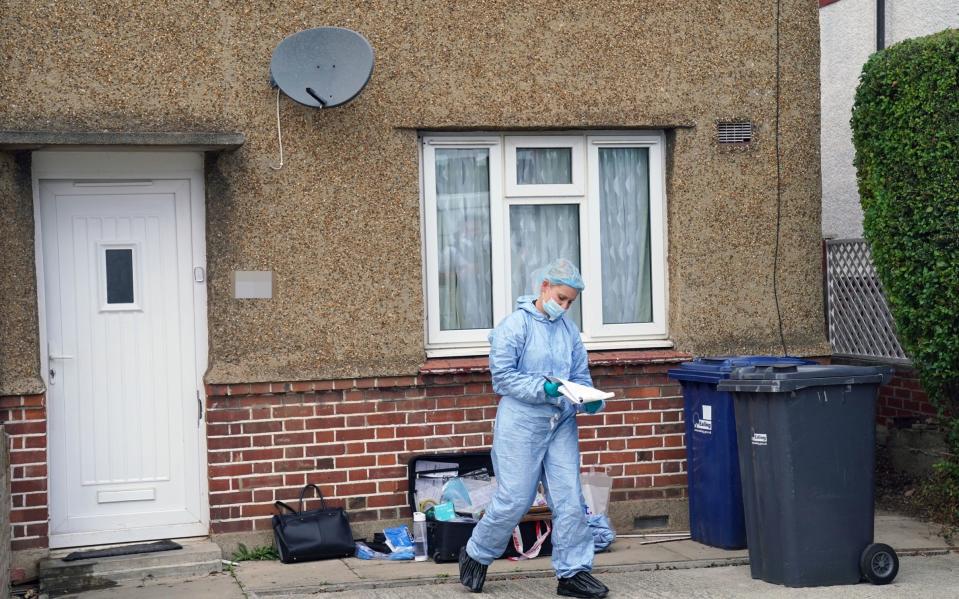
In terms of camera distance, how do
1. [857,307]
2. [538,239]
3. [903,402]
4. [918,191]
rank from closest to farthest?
[918,191], [538,239], [857,307], [903,402]

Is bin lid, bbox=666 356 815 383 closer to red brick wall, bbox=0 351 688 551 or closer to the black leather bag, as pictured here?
red brick wall, bbox=0 351 688 551

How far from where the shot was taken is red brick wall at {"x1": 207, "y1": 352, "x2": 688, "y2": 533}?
7.28 meters

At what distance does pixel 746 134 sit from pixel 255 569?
4175 mm

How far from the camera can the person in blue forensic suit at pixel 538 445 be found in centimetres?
626

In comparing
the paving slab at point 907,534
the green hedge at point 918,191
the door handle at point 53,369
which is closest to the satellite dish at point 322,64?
the door handle at point 53,369

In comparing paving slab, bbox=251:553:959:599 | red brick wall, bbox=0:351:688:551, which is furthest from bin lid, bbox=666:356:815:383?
paving slab, bbox=251:553:959:599

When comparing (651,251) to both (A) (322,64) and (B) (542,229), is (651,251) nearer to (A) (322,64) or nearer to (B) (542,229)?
(B) (542,229)

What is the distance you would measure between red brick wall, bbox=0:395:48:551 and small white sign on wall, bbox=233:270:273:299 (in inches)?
49.9

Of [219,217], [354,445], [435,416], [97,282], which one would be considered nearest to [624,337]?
[435,416]

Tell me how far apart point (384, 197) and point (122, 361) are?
185cm

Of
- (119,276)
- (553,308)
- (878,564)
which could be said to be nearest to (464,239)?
(553,308)

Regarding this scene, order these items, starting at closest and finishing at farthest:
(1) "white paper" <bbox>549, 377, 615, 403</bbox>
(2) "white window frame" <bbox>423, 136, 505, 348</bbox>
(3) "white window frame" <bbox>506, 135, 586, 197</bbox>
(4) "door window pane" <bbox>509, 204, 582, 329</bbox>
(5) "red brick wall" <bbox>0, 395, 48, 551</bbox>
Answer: (1) "white paper" <bbox>549, 377, 615, 403</bbox>, (5) "red brick wall" <bbox>0, 395, 48, 551</bbox>, (2) "white window frame" <bbox>423, 136, 505, 348</bbox>, (3) "white window frame" <bbox>506, 135, 586, 197</bbox>, (4) "door window pane" <bbox>509, 204, 582, 329</bbox>

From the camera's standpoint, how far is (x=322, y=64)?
716 cm

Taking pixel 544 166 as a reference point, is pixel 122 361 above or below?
below
